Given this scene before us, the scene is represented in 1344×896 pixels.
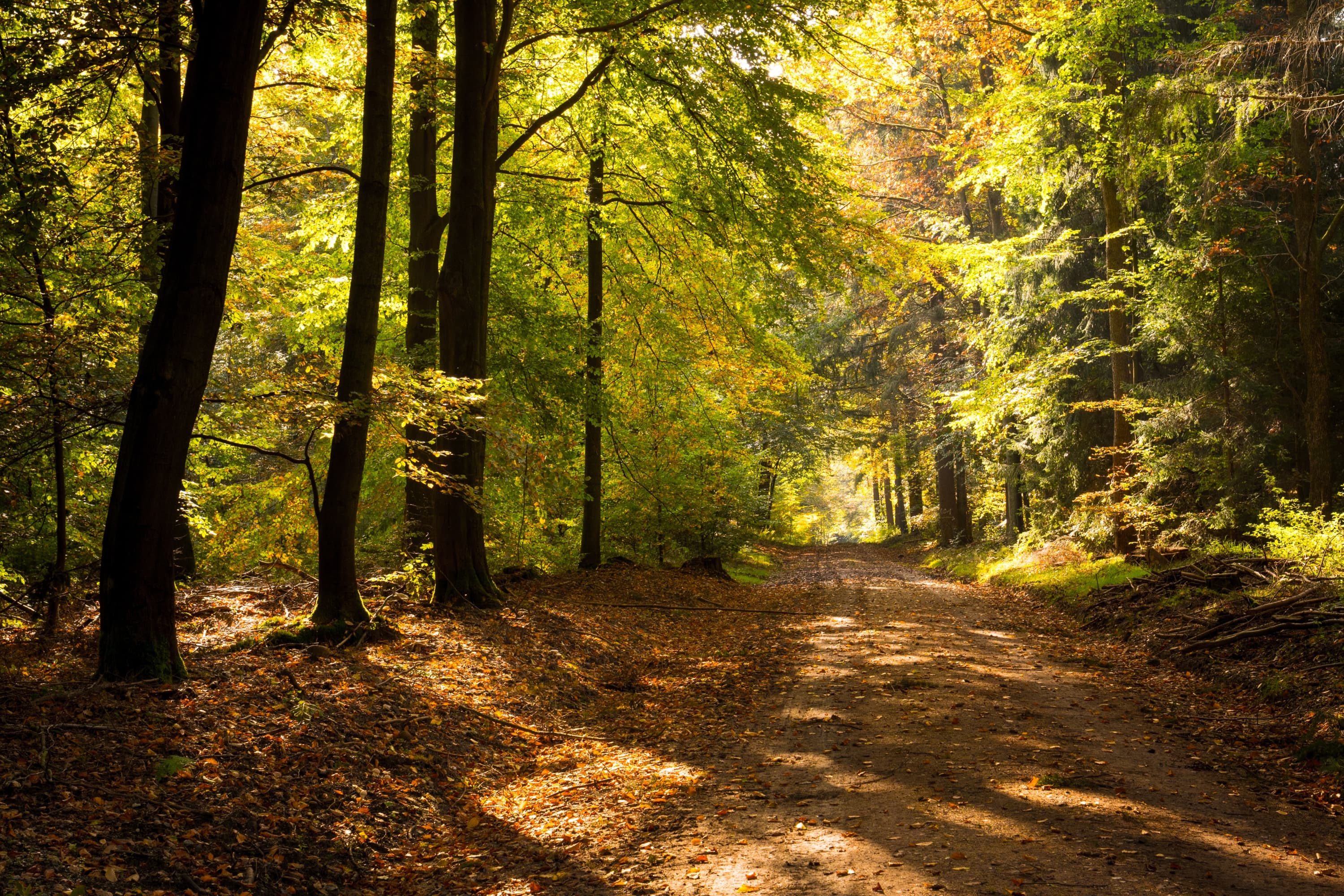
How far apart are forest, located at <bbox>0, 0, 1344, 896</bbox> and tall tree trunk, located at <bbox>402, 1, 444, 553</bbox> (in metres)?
0.07

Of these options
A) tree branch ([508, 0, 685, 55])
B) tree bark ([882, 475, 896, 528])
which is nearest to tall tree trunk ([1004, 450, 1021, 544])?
tree branch ([508, 0, 685, 55])

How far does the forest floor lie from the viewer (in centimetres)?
440

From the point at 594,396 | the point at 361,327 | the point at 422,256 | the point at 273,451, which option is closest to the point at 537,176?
the point at 422,256

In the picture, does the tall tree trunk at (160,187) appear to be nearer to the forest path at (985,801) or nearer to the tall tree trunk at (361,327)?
the tall tree trunk at (361,327)

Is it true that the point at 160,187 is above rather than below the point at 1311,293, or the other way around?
above

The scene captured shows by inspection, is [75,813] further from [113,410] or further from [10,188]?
[10,188]

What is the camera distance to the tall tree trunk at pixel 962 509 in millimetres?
26922

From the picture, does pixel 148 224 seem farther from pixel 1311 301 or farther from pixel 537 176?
pixel 1311 301

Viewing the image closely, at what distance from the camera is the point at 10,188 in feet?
20.2

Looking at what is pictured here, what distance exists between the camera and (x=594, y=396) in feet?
46.7

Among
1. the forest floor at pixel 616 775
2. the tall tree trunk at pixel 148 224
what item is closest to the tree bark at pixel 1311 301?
the forest floor at pixel 616 775

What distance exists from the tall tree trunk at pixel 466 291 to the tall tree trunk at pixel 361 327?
6.50ft

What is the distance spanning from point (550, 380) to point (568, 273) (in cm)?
349

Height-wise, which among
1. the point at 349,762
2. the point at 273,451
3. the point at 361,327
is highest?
the point at 361,327
